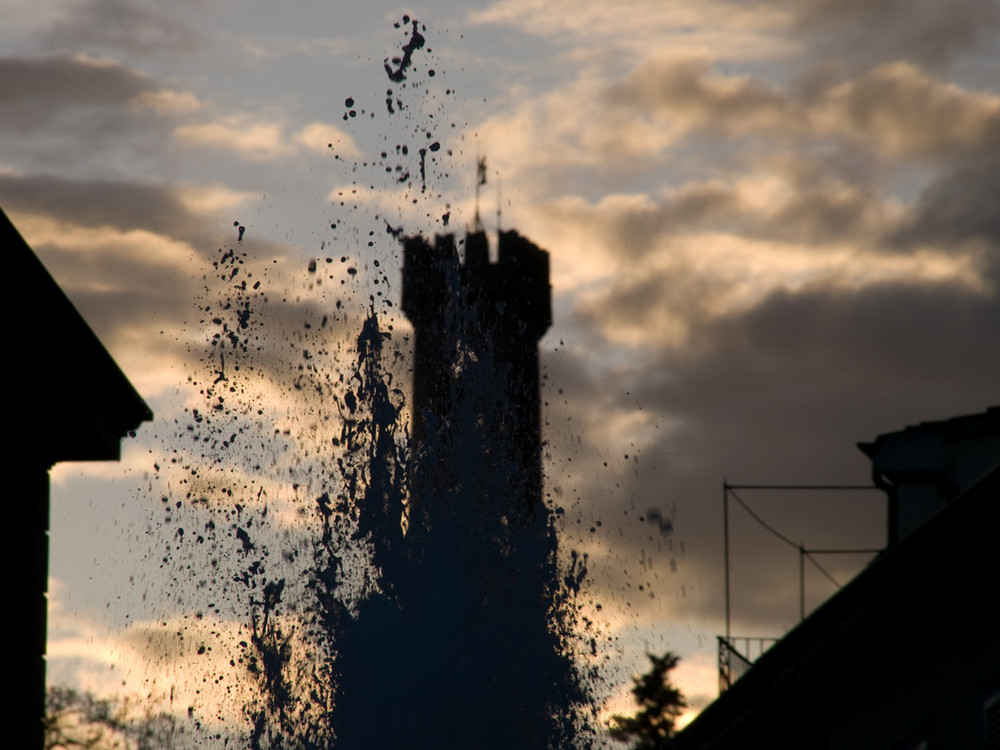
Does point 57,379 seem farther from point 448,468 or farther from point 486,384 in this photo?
point 486,384

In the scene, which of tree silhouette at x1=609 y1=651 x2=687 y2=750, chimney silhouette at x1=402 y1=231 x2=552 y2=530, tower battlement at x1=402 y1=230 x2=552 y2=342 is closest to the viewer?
chimney silhouette at x1=402 y1=231 x2=552 y2=530

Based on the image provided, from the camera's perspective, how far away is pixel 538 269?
192 feet

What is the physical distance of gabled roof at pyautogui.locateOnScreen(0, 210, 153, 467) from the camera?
856cm

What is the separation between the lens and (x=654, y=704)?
80250 millimetres

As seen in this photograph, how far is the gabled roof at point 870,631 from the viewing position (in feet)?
42.7

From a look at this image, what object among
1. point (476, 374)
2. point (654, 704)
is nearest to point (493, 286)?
point (476, 374)

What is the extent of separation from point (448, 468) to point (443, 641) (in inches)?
295

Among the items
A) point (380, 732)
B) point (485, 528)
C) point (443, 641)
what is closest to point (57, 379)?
point (380, 732)

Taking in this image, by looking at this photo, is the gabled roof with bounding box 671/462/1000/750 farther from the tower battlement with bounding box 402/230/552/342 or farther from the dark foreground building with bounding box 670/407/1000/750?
the tower battlement with bounding box 402/230/552/342

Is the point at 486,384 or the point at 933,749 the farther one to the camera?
the point at 486,384

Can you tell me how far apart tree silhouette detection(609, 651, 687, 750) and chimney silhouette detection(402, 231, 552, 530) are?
22313 millimetres

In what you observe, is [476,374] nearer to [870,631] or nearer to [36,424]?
[870,631]

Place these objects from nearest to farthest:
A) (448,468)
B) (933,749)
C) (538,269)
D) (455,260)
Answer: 1. (933,749)
2. (448,468)
3. (455,260)
4. (538,269)

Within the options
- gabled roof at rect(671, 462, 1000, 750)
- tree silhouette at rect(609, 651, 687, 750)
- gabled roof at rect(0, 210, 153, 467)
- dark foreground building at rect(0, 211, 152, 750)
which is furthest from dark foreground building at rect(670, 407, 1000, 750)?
tree silhouette at rect(609, 651, 687, 750)
